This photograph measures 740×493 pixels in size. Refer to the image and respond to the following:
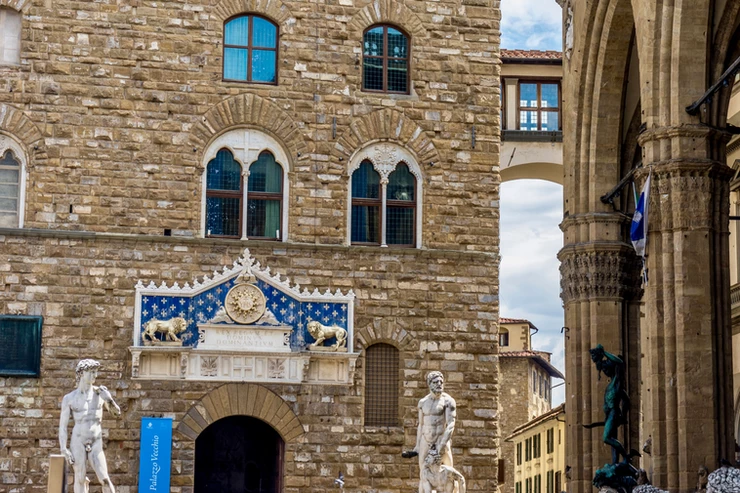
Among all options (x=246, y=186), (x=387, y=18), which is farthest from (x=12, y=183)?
(x=387, y=18)

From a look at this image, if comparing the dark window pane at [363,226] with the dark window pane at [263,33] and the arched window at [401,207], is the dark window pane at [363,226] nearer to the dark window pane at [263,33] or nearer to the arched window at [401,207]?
the arched window at [401,207]

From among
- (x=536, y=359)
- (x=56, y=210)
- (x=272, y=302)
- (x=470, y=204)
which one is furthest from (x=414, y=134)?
(x=536, y=359)

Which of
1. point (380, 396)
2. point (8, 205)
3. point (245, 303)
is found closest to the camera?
point (8, 205)

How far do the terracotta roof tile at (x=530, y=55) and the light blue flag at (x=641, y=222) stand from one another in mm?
17063

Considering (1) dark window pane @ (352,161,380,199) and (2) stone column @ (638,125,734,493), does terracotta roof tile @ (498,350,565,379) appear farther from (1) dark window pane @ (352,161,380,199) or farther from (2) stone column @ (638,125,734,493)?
(2) stone column @ (638,125,734,493)

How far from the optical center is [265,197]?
2950 cm

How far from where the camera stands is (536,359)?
59.8m

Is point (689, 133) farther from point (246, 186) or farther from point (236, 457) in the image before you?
point (236, 457)

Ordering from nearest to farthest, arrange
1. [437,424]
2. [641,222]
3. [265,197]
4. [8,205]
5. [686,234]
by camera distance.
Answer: [686,234] < [641,222] < [437,424] < [8,205] < [265,197]

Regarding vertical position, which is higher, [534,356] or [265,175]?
[534,356]

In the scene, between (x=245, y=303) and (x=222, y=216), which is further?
(x=222, y=216)

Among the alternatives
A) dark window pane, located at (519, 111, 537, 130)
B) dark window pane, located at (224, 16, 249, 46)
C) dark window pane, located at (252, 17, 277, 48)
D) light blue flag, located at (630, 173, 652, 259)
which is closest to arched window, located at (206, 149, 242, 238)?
dark window pane, located at (224, 16, 249, 46)

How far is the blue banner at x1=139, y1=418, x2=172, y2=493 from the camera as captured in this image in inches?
1096

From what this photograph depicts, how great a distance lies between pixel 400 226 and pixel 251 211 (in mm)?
3046
